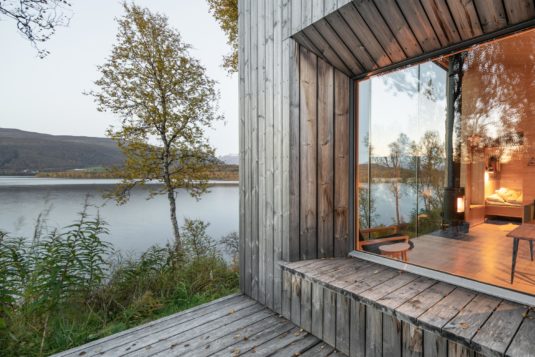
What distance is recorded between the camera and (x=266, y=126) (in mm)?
2623

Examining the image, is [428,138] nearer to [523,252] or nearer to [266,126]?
[523,252]

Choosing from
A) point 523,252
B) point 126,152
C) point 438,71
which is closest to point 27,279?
point 126,152

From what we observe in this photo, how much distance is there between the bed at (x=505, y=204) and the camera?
13.9 feet

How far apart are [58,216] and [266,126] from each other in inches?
636

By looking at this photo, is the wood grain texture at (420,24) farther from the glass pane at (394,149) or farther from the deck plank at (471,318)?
the deck plank at (471,318)

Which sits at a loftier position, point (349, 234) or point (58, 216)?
point (349, 234)

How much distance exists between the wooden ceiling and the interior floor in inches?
67.2

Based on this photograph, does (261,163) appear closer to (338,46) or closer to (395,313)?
(338,46)

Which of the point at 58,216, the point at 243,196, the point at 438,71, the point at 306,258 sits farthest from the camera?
the point at 58,216

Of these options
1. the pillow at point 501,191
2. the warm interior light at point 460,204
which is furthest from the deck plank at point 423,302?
the pillow at point 501,191

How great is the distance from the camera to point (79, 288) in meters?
2.64

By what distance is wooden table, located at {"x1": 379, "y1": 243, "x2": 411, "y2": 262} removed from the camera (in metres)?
2.40

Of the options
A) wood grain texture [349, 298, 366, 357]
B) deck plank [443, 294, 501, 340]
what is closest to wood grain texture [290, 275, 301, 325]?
wood grain texture [349, 298, 366, 357]

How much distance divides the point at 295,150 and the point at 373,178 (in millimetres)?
1133
